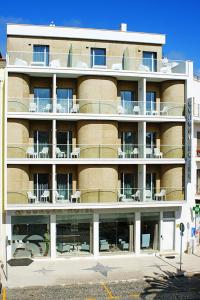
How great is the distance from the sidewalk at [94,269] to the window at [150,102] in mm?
10164

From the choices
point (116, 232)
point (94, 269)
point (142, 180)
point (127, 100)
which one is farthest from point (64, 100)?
point (94, 269)

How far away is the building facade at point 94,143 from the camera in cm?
2655

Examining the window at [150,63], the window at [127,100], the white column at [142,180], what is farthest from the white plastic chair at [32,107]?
the window at [150,63]

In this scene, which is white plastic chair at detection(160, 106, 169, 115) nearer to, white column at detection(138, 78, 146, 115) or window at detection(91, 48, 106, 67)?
white column at detection(138, 78, 146, 115)

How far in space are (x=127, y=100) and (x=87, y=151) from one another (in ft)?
16.1

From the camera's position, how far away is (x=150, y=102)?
93.8 ft

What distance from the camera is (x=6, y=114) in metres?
26.1

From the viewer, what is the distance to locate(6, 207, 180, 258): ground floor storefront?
88.1 feet

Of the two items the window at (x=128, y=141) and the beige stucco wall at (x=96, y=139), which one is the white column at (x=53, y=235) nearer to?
the beige stucco wall at (x=96, y=139)

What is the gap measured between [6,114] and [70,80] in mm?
4992

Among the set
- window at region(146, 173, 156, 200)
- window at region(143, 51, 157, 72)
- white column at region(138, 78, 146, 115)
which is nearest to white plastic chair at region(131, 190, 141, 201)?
window at region(146, 173, 156, 200)

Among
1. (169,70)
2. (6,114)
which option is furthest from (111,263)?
(169,70)

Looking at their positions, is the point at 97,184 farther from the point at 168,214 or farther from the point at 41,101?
the point at 41,101

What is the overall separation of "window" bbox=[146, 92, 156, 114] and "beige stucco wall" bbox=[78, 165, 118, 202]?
4941mm
